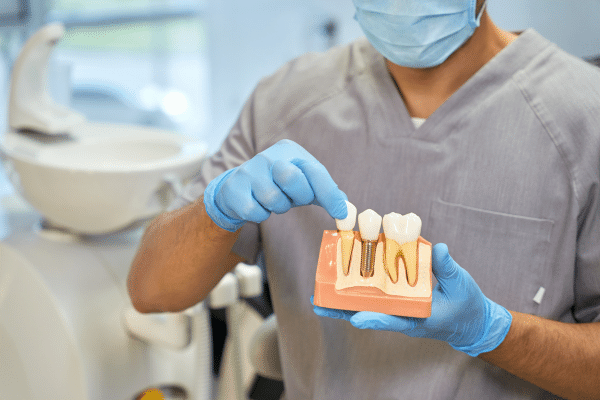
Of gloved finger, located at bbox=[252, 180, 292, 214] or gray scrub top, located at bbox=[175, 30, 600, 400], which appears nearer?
gloved finger, located at bbox=[252, 180, 292, 214]

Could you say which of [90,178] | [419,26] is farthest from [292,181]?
[90,178]

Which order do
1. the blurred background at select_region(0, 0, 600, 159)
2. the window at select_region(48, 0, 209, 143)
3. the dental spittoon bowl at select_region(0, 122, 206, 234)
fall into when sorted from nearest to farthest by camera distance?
the dental spittoon bowl at select_region(0, 122, 206, 234) < the blurred background at select_region(0, 0, 600, 159) < the window at select_region(48, 0, 209, 143)

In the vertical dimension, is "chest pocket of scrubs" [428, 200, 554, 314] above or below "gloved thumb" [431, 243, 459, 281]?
below

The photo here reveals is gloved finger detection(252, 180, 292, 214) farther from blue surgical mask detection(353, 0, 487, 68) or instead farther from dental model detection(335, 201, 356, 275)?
blue surgical mask detection(353, 0, 487, 68)

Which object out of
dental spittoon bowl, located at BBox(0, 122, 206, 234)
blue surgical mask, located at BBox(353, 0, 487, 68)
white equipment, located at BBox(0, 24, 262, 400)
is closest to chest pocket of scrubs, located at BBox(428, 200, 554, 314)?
blue surgical mask, located at BBox(353, 0, 487, 68)

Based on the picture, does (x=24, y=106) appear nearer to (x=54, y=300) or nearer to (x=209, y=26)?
(x=54, y=300)

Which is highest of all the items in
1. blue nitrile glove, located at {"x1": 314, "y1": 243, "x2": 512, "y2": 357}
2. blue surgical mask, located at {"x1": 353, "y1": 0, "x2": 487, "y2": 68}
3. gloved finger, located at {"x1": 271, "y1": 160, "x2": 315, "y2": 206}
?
blue surgical mask, located at {"x1": 353, "y1": 0, "x2": 487, "y2": 68}

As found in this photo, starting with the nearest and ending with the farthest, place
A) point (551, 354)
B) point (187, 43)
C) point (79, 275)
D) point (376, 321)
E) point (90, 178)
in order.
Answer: point (376, 321)
point (551, 354)
point (90, 178)
point (79, 275)
point (187, 43)

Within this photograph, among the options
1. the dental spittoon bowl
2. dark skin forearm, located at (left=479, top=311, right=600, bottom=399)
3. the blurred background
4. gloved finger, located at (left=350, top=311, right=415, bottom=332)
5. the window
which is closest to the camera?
gloved finger, located at (left=350, top=311, right=415, bottom=332)

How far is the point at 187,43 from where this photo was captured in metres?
2.89

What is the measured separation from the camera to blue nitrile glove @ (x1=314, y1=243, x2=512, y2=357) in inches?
24.2

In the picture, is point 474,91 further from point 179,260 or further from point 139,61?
point 139,61

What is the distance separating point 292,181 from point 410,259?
0.18 m

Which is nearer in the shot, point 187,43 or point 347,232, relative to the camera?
point 347,232
